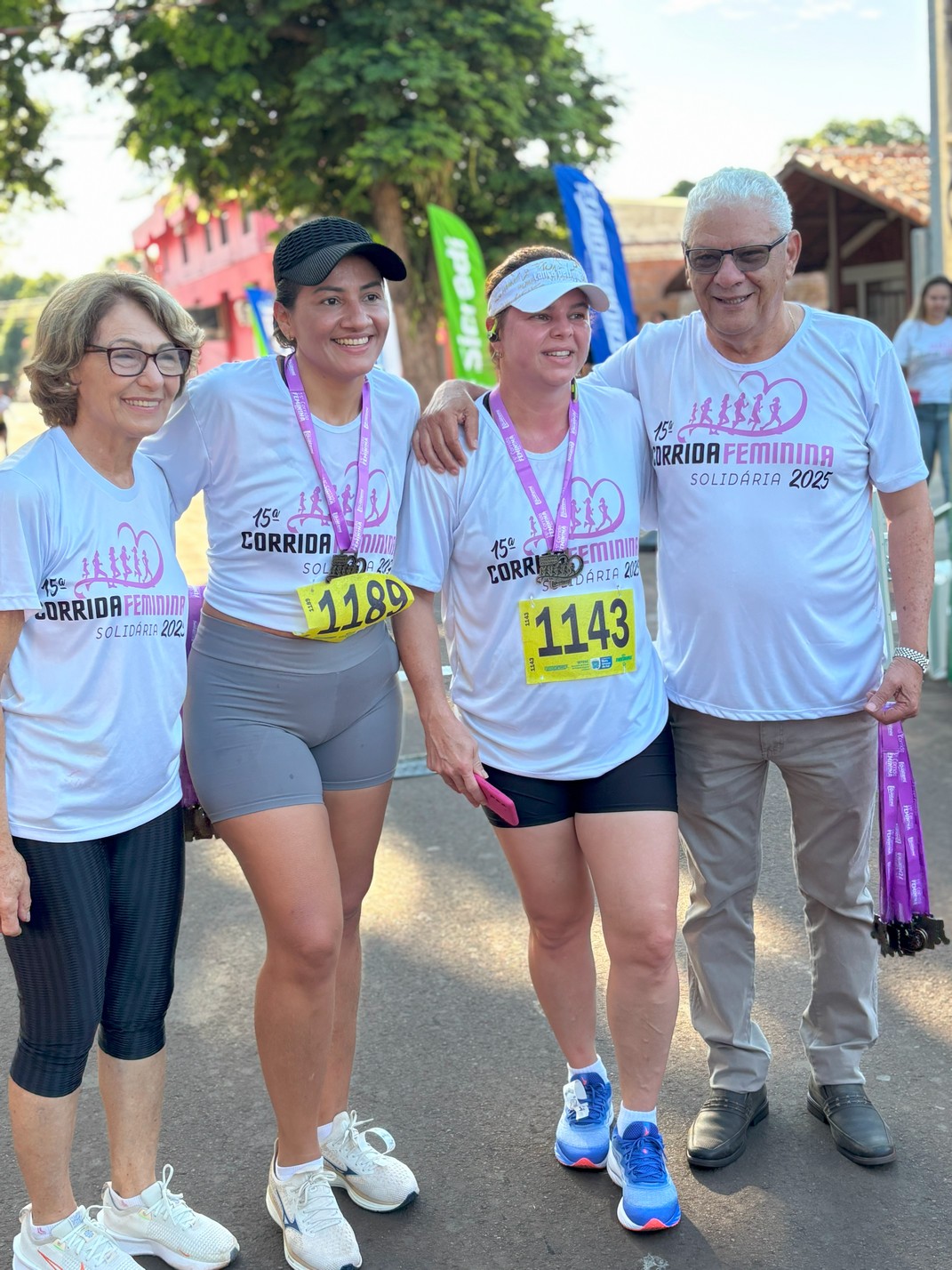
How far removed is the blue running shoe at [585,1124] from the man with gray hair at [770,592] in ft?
0.70

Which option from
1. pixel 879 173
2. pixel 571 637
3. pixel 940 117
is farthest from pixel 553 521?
pixel 879 173

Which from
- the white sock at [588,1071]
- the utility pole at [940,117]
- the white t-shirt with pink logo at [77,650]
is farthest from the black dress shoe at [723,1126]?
the utility pole at [940,117]

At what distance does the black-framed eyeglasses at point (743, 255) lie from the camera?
288cm

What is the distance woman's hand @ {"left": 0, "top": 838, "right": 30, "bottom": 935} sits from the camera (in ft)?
7.77

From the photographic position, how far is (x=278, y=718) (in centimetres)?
271

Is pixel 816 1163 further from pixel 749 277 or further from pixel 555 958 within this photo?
pixel 749 277

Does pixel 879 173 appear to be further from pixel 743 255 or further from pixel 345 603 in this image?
pixel 345 603

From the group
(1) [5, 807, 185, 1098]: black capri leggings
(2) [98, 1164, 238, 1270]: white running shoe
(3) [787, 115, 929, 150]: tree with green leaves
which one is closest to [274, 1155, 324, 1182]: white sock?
(2) [98, 1164, 238, 1270]: white running shoe

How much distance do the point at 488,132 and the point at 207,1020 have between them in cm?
1885

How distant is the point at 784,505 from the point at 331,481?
100cm

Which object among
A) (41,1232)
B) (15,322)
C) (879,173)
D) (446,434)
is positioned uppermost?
(15,322)

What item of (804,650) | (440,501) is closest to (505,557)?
(440,501)

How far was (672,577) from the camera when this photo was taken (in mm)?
3066

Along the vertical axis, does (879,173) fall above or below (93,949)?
above
